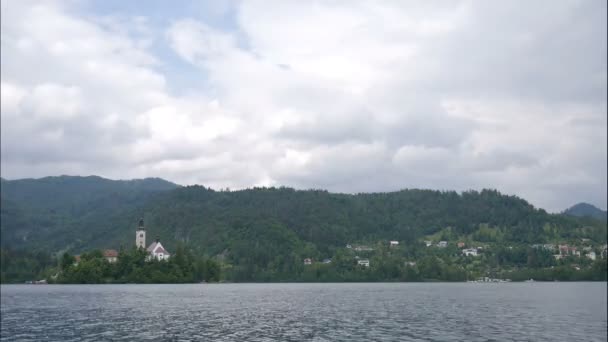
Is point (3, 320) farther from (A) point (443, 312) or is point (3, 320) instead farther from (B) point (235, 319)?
(A) point (443, 312)

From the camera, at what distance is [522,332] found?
6431 cm

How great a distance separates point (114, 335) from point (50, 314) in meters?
28.4

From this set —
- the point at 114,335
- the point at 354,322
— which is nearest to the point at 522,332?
the point at 354,322

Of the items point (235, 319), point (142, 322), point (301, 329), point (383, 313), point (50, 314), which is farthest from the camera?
point (383, 313)

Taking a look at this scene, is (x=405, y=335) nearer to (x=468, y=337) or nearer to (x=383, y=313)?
(x=468, y=337)

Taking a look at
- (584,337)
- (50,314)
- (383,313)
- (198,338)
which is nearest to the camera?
(198,338)

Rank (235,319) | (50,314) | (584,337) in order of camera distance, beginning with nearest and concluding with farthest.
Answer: (584,337), (235,319), (50,314)

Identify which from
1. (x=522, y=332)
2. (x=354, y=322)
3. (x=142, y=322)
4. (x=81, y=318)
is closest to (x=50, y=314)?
(x=81, y=318)

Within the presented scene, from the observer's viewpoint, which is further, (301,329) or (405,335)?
(301,329)

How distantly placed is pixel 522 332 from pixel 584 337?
20.2 ft

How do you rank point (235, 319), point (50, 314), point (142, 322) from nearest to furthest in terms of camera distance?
point (142, 322), point (235, 319), point (50, 314)

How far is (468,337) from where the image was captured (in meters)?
59.2

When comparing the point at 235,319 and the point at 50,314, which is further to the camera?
the point at 50,314

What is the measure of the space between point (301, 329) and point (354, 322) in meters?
10.4
